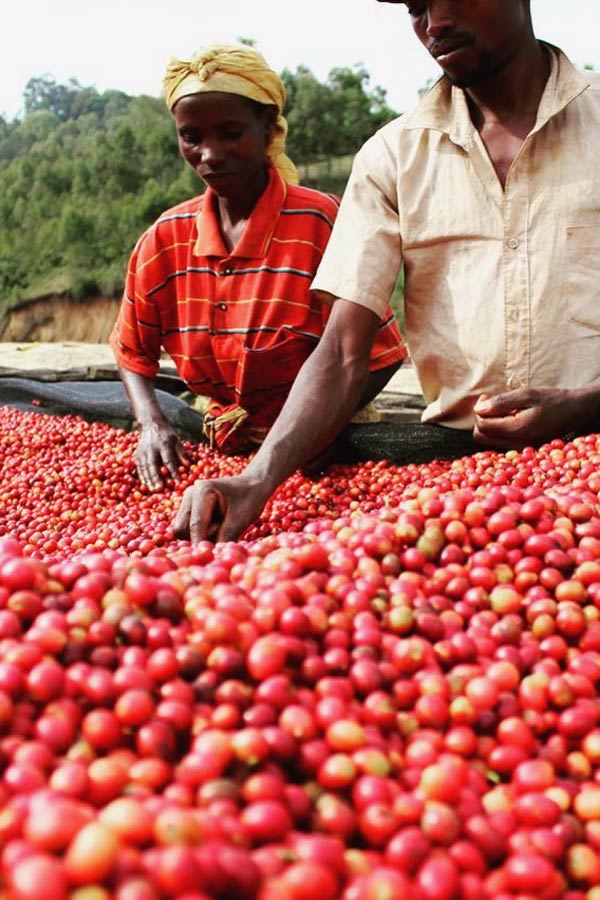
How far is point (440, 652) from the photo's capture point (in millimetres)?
1328

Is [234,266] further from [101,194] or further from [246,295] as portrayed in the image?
[101,194]

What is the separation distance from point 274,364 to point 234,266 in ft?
1.54

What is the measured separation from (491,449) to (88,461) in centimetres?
211

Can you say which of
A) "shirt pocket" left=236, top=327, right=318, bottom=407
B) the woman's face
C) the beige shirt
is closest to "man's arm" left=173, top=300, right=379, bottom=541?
the beige shirt

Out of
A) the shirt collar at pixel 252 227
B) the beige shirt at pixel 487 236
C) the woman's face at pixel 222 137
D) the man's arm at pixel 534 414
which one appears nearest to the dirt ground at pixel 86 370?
the shirt collar at pixel 252 227

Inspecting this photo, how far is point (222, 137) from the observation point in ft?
11.7

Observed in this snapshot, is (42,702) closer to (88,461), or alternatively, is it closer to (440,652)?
(440,652)

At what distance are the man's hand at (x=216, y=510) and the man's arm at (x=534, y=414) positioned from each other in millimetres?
806

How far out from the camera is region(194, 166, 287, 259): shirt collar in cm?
368

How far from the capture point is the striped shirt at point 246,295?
11.9 feet

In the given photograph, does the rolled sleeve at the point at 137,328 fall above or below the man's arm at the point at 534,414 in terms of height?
above

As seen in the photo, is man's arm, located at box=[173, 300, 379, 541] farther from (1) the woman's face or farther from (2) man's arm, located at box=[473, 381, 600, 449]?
(1) the woman's face

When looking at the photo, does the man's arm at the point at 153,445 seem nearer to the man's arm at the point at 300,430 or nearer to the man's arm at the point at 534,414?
the man's arm at the point at 300,430

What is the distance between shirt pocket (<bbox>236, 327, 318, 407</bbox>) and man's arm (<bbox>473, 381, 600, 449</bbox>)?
1.06 meters
